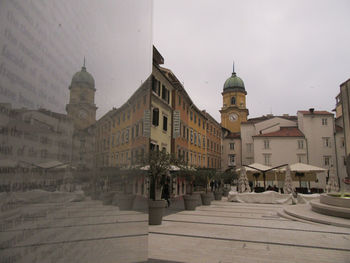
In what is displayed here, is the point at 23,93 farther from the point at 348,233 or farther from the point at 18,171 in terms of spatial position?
the point at 348,233

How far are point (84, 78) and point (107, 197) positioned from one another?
3.03 ft

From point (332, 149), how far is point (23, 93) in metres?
49.9

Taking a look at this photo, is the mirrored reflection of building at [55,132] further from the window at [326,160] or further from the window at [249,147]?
the window at [249,147]

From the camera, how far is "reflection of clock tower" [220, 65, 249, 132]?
6500 cm

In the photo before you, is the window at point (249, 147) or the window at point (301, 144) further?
the window at point (249, 147)

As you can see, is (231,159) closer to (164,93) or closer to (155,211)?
(164,93)

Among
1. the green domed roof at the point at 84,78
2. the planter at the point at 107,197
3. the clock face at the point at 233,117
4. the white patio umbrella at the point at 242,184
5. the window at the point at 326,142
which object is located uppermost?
the clock face at the point at 233,117

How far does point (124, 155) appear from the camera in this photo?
8.34 feet

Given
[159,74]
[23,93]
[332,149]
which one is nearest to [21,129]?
[23,93]

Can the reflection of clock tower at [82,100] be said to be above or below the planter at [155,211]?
above

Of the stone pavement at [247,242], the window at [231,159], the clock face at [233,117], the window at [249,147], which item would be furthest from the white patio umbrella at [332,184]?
the clock face at [233,117]

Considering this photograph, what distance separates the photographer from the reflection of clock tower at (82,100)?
159 centimetres

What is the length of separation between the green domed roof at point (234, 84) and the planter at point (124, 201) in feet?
230

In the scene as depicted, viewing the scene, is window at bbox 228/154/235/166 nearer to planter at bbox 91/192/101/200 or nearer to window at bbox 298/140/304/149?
window at bbox 298/140/304/149
